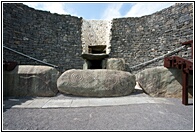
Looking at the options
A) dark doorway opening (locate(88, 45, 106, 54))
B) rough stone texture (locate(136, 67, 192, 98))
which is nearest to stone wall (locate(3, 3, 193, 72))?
dark doorway opening (locate(88, 45, 106, 54))

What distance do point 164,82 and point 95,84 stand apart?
250cm

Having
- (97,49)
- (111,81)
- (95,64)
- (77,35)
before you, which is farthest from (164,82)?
(97,49)

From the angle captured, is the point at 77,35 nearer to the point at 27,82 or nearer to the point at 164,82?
the point at 27,82

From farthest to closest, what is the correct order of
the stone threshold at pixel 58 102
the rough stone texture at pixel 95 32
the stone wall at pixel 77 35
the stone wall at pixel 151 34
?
the rough stone texture at pixel 95 32
the stone wall at pixel 77 35
the stone wall at pixel 151 34
the stone threshold at pixel 58 102

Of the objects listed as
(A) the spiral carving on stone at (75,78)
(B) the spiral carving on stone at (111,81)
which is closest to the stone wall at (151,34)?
(B) the spiral carving on stone at (111,81)

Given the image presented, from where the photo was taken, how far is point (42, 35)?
7613mm

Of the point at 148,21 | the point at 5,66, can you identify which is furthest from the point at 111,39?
the point at 5,66

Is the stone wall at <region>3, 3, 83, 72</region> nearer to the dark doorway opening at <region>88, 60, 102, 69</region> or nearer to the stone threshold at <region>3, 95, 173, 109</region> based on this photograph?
the dark doorway opening at <region>88, 60, 102, 69</region>

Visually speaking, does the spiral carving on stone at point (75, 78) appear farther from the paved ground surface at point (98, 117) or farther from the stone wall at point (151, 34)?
the stone wall at point (151, 34)

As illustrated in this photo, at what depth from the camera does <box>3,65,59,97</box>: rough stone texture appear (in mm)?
3799

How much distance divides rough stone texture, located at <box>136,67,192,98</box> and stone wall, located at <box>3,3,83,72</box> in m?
5.41

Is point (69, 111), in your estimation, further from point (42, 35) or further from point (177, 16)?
point (177, 16)

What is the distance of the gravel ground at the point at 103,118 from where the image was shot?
2088mm

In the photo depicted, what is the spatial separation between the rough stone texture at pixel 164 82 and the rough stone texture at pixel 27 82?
141 inches
